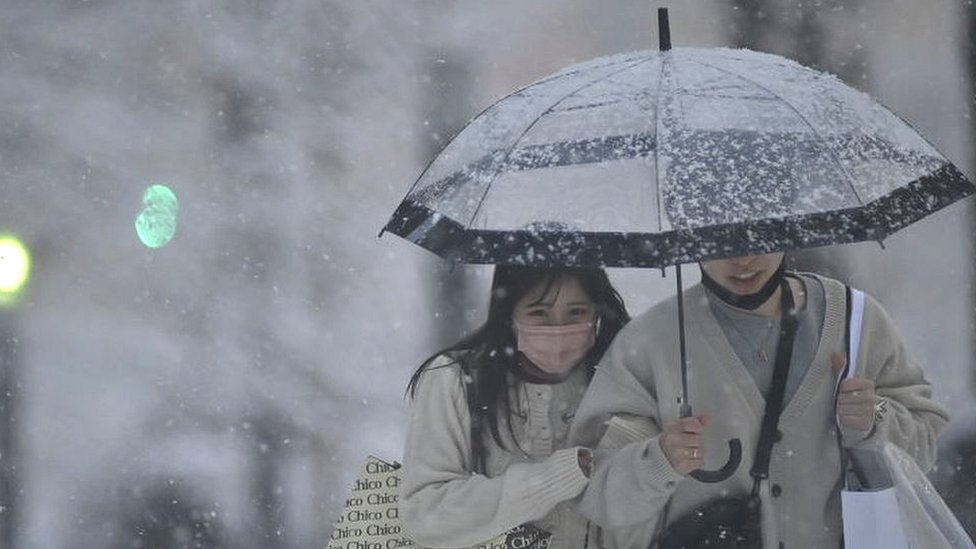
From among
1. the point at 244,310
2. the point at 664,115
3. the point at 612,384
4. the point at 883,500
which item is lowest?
the point at 883,500

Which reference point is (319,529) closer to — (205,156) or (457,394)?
(205,156)

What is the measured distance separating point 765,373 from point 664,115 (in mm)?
804

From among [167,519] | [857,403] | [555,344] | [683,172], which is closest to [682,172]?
[683,172]

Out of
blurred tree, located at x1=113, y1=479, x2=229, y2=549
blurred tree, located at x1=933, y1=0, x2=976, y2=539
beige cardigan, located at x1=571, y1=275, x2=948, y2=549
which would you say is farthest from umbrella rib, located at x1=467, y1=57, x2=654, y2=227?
blurred tree, located at x1=113, y1=479, x2=229, y2=549

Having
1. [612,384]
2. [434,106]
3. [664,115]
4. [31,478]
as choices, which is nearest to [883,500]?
[612,384]

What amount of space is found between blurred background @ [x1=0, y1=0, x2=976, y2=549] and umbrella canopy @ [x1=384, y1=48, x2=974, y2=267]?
6.73 metres

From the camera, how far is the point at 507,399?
5246 mm

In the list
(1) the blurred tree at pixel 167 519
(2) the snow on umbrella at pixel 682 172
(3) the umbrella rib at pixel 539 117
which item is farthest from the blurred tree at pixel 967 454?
(3) the umbrella rib at pixel 539 117

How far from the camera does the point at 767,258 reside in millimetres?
4895

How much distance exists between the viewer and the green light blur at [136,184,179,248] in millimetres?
13578

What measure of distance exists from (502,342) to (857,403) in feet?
3.43

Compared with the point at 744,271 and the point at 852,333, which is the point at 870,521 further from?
the point at 744,271

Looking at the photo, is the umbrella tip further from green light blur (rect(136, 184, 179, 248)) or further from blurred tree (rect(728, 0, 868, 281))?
green light blur (rect(136, 184, 179, 248))

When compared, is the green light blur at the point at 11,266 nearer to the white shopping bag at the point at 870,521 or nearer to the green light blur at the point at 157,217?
the green light blur at the point at 157,217
